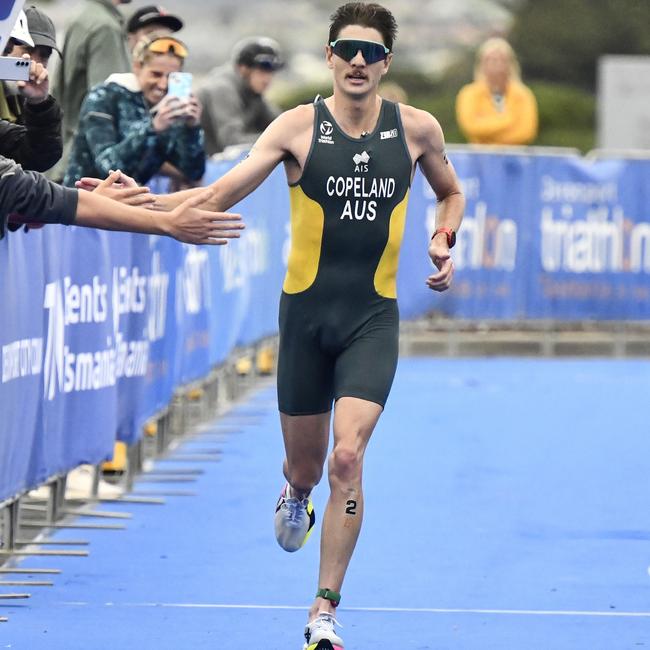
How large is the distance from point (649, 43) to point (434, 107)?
14328 millimetres

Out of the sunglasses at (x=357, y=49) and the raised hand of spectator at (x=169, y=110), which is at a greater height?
the raised hand of spectator at (x=169, y=110)

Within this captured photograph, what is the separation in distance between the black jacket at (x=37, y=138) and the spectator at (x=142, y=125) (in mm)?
1874

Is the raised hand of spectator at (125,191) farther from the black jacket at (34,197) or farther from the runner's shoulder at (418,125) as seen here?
the runner's shoulder at (418,125)

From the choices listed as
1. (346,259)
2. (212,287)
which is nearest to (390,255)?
(346,259)

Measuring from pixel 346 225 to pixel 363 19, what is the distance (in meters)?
0.78

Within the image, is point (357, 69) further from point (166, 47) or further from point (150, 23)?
point (150, 23)

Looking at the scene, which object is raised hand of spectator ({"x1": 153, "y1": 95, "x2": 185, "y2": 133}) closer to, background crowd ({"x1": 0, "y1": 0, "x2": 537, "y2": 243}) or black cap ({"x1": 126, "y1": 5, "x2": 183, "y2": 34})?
background crowd ({"x1": 0, "y1": 0, "x2": 537, "y2": 243})

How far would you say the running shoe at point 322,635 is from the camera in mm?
6852

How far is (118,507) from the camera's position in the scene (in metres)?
10.7

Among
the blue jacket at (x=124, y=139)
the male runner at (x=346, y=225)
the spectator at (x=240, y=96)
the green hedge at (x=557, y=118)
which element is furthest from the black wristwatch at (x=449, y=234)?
the green hedge at (x=557, y=118)

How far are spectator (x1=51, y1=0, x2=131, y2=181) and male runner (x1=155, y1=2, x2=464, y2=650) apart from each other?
4254 mm

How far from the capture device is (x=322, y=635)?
6859 mm

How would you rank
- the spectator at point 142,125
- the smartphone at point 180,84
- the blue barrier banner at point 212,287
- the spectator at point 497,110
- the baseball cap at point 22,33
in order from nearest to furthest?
the baseball cap at point 22,33
the blue barrier banner at point 212,287
the smartphone at point 180,84
the spectator at point 142,125
the spectator at point 497,110

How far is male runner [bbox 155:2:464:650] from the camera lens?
738 cm
